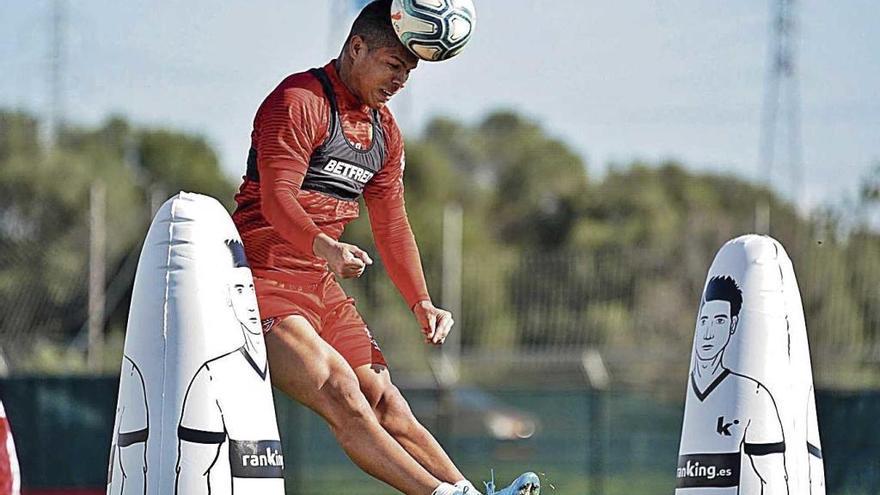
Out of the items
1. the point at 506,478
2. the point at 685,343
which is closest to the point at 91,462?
the point at 506,478

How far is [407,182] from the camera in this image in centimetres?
5009

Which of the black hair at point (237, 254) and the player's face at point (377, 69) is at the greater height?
the player's face at point (377, 69)

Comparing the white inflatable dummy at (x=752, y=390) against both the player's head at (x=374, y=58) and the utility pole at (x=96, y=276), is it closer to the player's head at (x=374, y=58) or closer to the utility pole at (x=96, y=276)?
the player's head at (x=374, y=58)

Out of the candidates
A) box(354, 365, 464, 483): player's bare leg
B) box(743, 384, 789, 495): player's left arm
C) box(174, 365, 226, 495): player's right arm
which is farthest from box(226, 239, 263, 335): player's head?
box(743, 384, 789, 495): player's left arm

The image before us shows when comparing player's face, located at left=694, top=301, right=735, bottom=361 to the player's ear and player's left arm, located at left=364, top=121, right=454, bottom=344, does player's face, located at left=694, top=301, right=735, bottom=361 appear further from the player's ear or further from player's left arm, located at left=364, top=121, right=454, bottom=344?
the player's ear

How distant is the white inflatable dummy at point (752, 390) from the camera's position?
19.2ft

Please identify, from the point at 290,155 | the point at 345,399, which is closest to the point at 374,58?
the point at 290,155

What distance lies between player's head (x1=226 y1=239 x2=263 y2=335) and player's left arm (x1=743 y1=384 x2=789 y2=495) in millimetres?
1802

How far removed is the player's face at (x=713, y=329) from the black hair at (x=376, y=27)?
1.56 metres

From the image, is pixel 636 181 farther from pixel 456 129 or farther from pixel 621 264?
pixel 456 129

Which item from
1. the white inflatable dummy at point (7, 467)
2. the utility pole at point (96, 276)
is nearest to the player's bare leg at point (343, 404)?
the white inflatable dummy at point (7, 467)

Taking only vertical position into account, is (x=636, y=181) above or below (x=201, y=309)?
above

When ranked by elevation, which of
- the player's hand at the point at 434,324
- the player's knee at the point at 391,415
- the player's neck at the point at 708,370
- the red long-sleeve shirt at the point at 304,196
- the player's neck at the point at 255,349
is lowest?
the player's knee at the point at 391,415

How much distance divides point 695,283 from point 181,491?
938 inches
